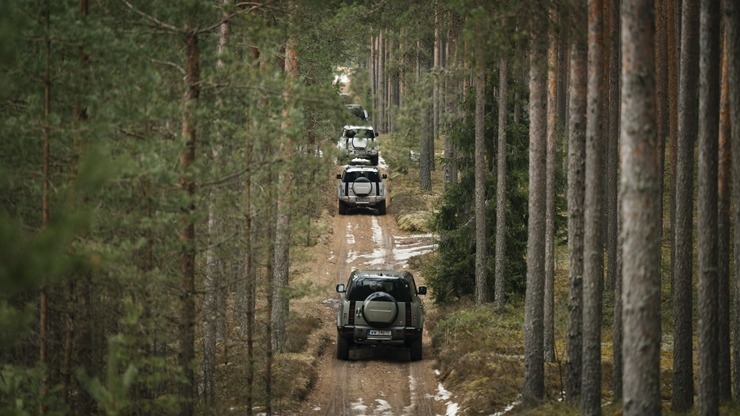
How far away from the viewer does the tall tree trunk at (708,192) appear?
13938 millimetres

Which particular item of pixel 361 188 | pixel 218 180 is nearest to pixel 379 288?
pixel 218 180

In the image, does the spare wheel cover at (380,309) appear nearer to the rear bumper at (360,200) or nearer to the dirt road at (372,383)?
the dirt road at (372,383)

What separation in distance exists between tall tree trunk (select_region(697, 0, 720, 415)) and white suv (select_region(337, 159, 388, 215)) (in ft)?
89.9

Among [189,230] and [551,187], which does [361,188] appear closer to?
[551,187]

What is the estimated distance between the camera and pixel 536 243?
18.4 metres

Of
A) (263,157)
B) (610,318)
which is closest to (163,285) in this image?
(263,157)

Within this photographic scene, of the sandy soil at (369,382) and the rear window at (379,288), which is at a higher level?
the rear window at (379,288)

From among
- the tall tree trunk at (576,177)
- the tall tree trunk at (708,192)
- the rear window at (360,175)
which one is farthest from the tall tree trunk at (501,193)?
the rear window at (360,175)

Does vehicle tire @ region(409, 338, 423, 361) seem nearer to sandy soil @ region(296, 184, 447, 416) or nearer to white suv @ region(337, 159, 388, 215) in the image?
sandy soil @ region(296, 184, 447, 416)

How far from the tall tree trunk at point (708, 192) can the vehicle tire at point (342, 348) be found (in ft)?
34.5

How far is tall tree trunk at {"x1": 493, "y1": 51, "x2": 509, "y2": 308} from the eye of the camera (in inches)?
1005

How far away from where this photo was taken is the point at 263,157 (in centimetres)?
1445

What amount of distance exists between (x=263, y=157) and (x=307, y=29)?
7086 mm

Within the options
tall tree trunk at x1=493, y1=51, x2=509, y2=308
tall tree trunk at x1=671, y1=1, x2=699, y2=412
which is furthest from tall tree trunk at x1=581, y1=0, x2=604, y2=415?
tall tree trunk at x1=493, y1=51, x2=509, y2=308
